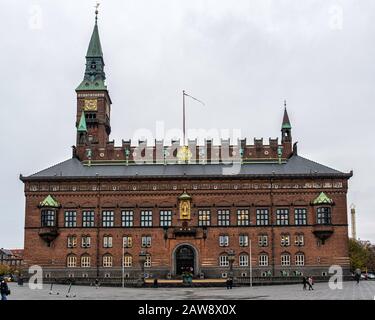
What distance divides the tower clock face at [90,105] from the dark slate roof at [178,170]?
1643 cm

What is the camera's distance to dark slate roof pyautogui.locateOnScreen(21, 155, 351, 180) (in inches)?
2805

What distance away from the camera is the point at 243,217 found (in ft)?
231

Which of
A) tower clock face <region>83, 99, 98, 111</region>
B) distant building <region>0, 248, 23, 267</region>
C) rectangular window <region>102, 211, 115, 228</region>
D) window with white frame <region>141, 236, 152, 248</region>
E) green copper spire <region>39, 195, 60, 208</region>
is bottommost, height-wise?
distant building <region>0, 248, 23, 267</region>

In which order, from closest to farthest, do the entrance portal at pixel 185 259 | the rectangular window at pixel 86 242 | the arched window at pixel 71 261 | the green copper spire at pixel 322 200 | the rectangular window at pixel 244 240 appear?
1. the green copper spire at pixel 322 200
2. the rectangular window at pixel 244 240
3. the arched window at pixel 71 261
4. the entrance portal at pixel 185 259
5. the rectangular window at pixel 86 242

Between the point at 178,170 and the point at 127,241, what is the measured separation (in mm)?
11200

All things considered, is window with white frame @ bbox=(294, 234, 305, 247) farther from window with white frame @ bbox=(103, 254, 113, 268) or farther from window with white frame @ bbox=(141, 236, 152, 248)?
window with white frame @ bbox=(103, 254, 113, 268)

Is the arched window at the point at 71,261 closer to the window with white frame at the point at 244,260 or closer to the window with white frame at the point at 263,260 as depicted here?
the window with white frame at the point at 244,260

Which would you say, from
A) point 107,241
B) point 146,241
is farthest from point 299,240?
point 107,241

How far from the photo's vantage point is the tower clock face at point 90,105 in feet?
296

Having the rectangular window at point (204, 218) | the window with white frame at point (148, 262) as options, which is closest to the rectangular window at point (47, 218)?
the window with white frame at point (148, 262)

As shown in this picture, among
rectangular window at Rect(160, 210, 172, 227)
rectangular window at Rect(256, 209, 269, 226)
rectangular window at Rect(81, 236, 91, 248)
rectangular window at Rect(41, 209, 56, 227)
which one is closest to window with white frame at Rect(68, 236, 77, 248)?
rectangular window at Rect(81, 236, 91, 248)

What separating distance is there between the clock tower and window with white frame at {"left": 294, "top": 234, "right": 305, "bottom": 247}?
33.7 m

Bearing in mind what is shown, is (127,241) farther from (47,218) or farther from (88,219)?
(47,218)
